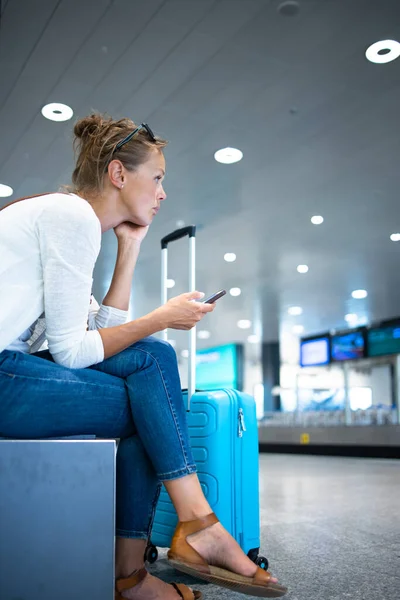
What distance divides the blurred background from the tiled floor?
2.45 m

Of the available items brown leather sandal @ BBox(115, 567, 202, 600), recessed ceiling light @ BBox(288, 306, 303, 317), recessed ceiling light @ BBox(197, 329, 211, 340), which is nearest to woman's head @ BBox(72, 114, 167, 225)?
brown leather sandal @ BBox(115, 567, 202, 600)

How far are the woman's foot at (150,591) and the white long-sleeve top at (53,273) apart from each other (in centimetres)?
57

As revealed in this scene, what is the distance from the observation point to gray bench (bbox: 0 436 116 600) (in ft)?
3.42

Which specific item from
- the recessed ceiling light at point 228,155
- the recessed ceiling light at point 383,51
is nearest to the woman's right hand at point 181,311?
the recessed ceiling light at point 383,51

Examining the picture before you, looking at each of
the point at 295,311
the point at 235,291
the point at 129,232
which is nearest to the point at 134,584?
the point at 129,232

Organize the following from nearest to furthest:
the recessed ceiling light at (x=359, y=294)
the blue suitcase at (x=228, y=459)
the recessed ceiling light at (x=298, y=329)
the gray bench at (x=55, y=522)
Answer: the gray bench at (x=55, y=522)
the blue suitcase at (x=228, y=459)
the recessed ceiling light at (x=359, y=294)
the recessed ceiling light at (x=298, y=329)

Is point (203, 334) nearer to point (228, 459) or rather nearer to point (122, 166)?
point (228, 459)

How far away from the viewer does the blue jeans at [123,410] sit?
1.17m

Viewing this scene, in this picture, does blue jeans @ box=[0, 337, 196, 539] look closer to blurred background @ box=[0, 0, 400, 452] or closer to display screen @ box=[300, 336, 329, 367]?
blurred background @ box=[0, 0, 400, 452]

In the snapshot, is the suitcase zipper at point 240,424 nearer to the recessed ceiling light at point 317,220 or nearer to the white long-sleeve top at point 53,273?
the white long-sleeve top at point 53,273

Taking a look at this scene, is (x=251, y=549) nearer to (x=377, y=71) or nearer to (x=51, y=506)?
(x=51, y=506)

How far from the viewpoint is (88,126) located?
156 cm

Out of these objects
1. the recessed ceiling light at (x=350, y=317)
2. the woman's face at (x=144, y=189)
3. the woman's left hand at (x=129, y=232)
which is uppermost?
the recessed ceiling light at (x=350, y=317)

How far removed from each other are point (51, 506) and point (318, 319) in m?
14.0
